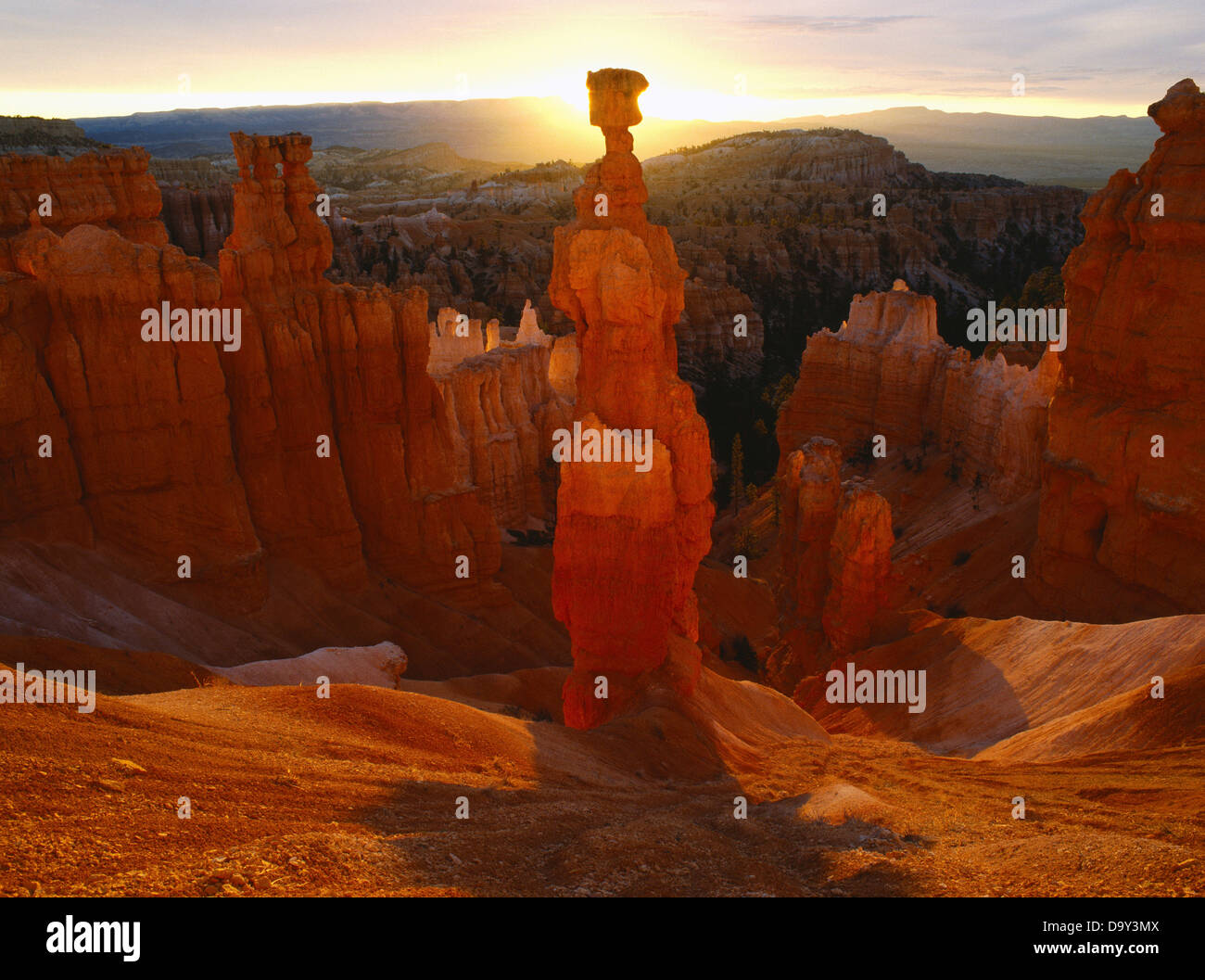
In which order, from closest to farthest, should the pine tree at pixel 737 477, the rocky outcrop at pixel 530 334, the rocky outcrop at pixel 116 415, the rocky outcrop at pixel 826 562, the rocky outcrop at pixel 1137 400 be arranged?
the rocky outcrop at pixel 116 415, the rocky outcrop at pixel 1137 400, the rocky outcrop at pixel 826 562, the rocky outcrop at pixel 530 334, the pine tree at pixel 737 477

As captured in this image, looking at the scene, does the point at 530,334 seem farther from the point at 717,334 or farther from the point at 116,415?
the point at 717,334

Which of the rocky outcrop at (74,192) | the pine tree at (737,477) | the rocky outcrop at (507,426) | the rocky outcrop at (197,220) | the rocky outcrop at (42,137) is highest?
the rocky outcrop at (42,137)

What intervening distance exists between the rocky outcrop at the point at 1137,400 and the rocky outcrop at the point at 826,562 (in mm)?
4404

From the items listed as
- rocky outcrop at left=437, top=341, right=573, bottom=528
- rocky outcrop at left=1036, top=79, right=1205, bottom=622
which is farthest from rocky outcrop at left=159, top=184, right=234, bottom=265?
rocky outcrop at left=1036, top=79, right=1205, bottom=622

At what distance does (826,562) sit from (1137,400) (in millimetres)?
7373

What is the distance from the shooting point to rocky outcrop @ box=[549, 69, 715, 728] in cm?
1439

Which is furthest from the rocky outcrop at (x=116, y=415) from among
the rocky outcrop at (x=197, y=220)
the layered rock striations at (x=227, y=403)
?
the rocky outcrop at (x=197, y=220)

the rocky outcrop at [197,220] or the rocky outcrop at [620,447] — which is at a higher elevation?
the rocky outcrop at [197,220]

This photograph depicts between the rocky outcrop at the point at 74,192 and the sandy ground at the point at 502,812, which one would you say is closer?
the sandy ground at the point at 502,812

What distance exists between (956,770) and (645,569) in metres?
4.99

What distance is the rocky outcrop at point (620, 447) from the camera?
14.4 m

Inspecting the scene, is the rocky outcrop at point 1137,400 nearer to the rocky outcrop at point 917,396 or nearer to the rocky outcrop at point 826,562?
the rocky outcrop at point 826,562

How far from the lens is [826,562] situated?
76.4 feet

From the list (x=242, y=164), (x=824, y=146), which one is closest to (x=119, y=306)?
(x=242, y=164)
